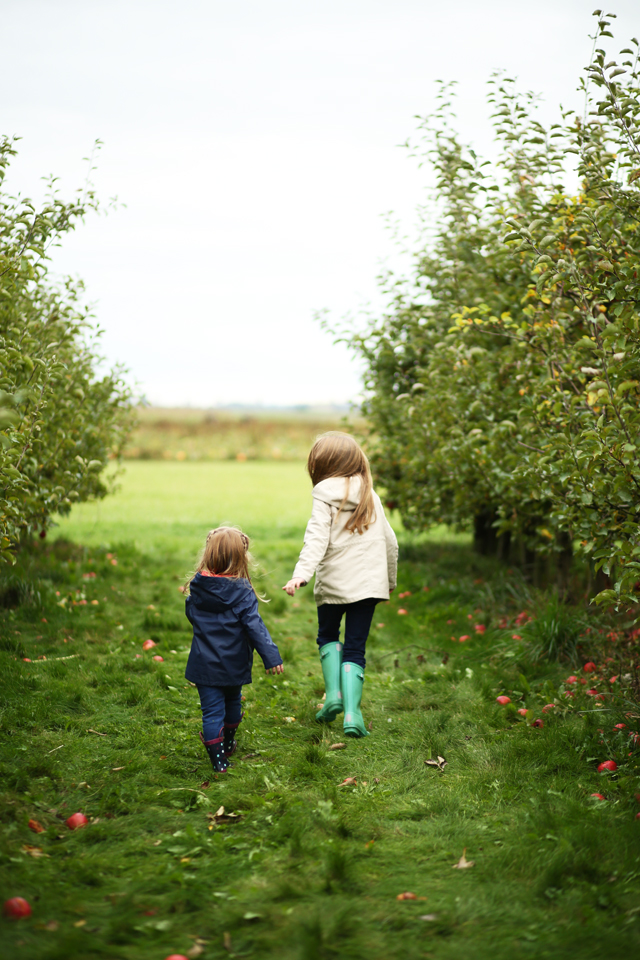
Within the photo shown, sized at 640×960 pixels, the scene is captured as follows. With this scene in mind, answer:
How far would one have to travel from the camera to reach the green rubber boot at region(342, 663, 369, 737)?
4.42 metres

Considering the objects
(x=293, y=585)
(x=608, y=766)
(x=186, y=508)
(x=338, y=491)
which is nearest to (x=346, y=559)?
(x=338, y=491)

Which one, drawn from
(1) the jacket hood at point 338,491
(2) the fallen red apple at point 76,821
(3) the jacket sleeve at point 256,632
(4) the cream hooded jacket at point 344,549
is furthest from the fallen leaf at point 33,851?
(1) the jacket hood at point 338,491

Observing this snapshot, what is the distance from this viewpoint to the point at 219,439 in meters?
30.0

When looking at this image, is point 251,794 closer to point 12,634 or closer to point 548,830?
point 548,830

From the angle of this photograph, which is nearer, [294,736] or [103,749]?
[103,749]

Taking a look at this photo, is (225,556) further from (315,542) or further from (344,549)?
(344,549)

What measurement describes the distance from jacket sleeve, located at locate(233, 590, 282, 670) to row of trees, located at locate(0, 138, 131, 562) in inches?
58.3

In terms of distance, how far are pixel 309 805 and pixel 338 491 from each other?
1.83 metres

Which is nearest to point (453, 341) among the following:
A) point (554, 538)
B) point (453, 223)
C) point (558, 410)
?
point (453, 223)

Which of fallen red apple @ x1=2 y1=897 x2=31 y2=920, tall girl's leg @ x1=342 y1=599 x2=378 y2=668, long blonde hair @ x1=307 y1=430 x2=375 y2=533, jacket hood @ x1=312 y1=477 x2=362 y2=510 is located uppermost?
long blonde hair @ x1=307 y1=430 x2=375 y2=533

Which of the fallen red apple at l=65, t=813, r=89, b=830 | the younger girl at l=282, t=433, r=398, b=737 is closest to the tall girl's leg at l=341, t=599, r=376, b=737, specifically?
the younger girl at l=282, t=433, r=398, b=737

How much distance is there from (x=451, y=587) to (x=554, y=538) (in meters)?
1.57

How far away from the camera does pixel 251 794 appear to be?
3.65 metres

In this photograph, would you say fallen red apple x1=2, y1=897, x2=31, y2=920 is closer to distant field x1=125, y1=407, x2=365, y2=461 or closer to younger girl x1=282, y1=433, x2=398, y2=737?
younger girl x1=282, y1=433, x2=398, y2=737
